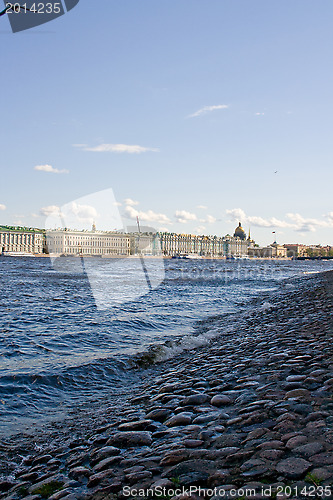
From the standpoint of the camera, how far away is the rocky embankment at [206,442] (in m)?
1.83

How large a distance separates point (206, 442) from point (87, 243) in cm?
11642

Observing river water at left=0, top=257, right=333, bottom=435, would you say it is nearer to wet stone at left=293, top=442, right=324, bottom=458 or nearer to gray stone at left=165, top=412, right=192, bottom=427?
gray stone at left=165, top=412, right=192, bottom=427

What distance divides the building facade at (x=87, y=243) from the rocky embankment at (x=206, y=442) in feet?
322

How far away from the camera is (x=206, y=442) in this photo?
2.39 m

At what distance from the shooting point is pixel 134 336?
8211 mm

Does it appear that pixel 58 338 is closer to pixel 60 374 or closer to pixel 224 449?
pixel 60 374

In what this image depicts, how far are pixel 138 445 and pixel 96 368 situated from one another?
3.31m

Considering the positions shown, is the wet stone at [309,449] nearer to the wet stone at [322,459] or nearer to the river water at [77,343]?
the wet stone at [322,459]

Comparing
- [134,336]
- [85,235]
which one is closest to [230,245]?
[85,235]

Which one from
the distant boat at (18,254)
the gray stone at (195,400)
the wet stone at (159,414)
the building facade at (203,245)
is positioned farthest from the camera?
the building facade at (203,245)

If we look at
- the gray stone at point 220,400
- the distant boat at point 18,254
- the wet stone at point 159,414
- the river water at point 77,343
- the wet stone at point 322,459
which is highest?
the distant boat at point 18,254

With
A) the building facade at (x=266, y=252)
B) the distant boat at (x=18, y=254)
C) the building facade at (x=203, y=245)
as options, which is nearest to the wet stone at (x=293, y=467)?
the distant boat at (x=18, y=254)

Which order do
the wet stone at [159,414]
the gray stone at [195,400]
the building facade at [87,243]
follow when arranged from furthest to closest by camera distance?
the building facade at [87,243] < the gray stone at [195,400] < the wet stone at [159,414]

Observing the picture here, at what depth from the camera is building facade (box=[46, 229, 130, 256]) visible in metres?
107
